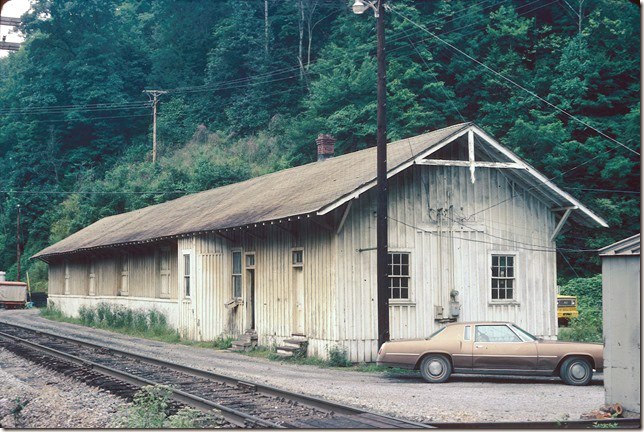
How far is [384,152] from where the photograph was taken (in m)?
18.7

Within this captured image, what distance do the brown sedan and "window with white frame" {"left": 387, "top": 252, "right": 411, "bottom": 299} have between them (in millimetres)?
3824

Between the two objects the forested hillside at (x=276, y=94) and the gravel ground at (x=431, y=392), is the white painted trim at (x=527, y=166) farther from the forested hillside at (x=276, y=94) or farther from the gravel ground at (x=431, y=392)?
the forested hillside at (x=276, y=94)

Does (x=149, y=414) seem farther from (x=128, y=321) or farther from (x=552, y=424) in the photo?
(x=128, y=321)

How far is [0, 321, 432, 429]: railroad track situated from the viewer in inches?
458

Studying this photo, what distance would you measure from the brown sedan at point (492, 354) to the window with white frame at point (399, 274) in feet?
12.5

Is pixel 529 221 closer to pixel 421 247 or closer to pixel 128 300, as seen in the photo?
pixel 421 247

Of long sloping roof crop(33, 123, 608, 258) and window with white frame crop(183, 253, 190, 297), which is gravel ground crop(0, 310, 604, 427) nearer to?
long sloping roof crop(33, 123, 608, 258)

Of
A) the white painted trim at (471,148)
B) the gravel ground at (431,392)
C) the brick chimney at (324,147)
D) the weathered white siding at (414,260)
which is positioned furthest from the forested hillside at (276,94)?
the gravel ground at (431,392)

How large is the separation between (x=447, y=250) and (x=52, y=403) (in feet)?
36.0

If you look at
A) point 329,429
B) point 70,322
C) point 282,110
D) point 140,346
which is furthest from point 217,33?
point 329,429

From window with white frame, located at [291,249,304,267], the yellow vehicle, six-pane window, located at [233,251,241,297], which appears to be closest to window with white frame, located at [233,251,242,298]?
six-pane window, located at [233,251,241,297]

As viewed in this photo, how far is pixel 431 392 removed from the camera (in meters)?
15.1

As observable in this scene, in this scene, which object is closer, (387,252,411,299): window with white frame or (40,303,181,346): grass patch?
(387,252,411,299): window with white frame

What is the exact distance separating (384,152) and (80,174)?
2397 inches
